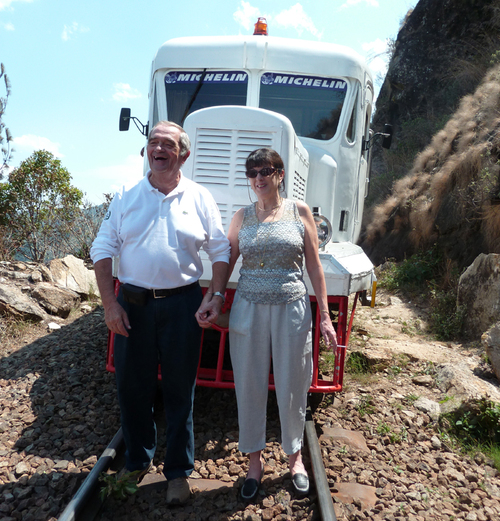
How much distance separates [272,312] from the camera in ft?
9.25

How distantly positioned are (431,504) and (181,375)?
5.86ft

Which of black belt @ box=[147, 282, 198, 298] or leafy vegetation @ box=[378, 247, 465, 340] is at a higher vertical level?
black belt @ box=[147, 282, 198, 298]

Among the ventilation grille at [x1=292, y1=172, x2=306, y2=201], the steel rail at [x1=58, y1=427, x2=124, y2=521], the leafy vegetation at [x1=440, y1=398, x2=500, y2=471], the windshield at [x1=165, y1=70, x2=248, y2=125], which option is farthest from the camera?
the windshield at [x1=165, y1=70, x2=248, y2=125]

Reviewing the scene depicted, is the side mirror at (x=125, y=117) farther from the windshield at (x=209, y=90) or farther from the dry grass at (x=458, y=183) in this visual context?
the dry grass at (x=458, y=183)

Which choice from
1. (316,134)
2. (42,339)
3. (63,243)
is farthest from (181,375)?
(63,243)

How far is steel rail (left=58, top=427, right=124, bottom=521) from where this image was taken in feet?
8.20

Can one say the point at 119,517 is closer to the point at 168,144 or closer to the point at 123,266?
the point at 123,266

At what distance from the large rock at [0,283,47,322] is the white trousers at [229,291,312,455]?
458 cm

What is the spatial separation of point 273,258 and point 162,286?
0.69m

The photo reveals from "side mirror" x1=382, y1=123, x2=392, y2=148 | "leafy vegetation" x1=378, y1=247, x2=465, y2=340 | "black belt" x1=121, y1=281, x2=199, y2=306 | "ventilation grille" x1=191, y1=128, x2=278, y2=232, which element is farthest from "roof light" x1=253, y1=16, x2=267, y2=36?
"leafy vegetation" x1=378, y1=247, x2=465, y2=340

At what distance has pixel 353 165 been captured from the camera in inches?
204

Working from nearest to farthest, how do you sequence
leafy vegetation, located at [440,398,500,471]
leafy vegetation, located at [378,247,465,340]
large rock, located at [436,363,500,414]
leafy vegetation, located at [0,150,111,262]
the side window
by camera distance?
leafy vegetation, located at [440,398,500,471], large rock, located at [436,363,500,414], the side window, leafy vegetation, located at [378,247,465,340], leafy vegetation, located at [0,150,111,262]

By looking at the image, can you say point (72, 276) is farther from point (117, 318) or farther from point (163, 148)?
point (163, 148)

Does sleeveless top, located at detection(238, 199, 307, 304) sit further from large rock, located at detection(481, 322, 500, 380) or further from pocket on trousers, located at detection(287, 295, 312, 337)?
large rock, located at detection(481, 322, 500, 380)
